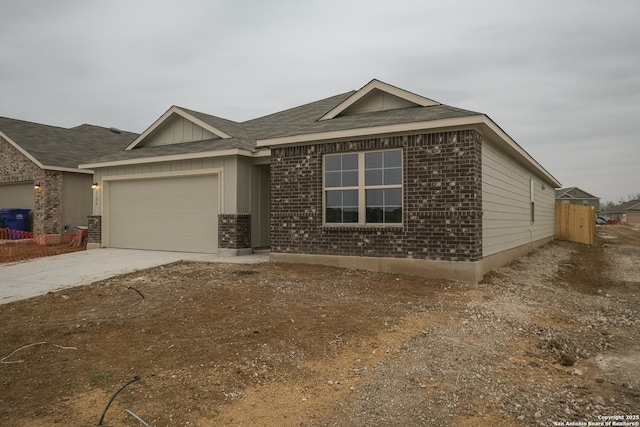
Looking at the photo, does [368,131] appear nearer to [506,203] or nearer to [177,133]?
[506,203]

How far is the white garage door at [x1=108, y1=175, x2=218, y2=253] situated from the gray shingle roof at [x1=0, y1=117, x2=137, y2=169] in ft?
16.0

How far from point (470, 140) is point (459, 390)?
5.81 meters

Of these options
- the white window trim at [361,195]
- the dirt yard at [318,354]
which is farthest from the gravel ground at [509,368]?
the white window trim at [361,195]

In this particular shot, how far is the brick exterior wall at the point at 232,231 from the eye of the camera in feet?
39.5

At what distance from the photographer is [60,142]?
65.4ft

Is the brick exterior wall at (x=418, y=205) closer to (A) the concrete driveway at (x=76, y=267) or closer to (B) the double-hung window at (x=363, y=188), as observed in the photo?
(B) the double-hung window at (x=363, y=188)

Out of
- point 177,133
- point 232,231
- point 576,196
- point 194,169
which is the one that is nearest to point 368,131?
point 232,231

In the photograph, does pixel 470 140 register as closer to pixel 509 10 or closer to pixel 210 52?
pixel 509 10

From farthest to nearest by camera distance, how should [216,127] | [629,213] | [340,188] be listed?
[629,213] → [216,127] → [340,188]

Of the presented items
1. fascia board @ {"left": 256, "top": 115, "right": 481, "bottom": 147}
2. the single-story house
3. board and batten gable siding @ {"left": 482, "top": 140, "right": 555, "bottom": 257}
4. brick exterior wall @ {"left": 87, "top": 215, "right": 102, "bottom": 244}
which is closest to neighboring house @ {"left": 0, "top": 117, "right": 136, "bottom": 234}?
brick exterior wall @ {"left": 87, "top": 215, "right": 102, "bottom": 244}

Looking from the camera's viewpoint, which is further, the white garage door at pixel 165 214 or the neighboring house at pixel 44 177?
the neighboring house at pixel 44 177

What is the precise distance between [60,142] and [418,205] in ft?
61.2

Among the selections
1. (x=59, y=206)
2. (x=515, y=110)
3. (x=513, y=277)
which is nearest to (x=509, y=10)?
(x=513, y=277)

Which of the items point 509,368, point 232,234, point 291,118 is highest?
point 291,118
